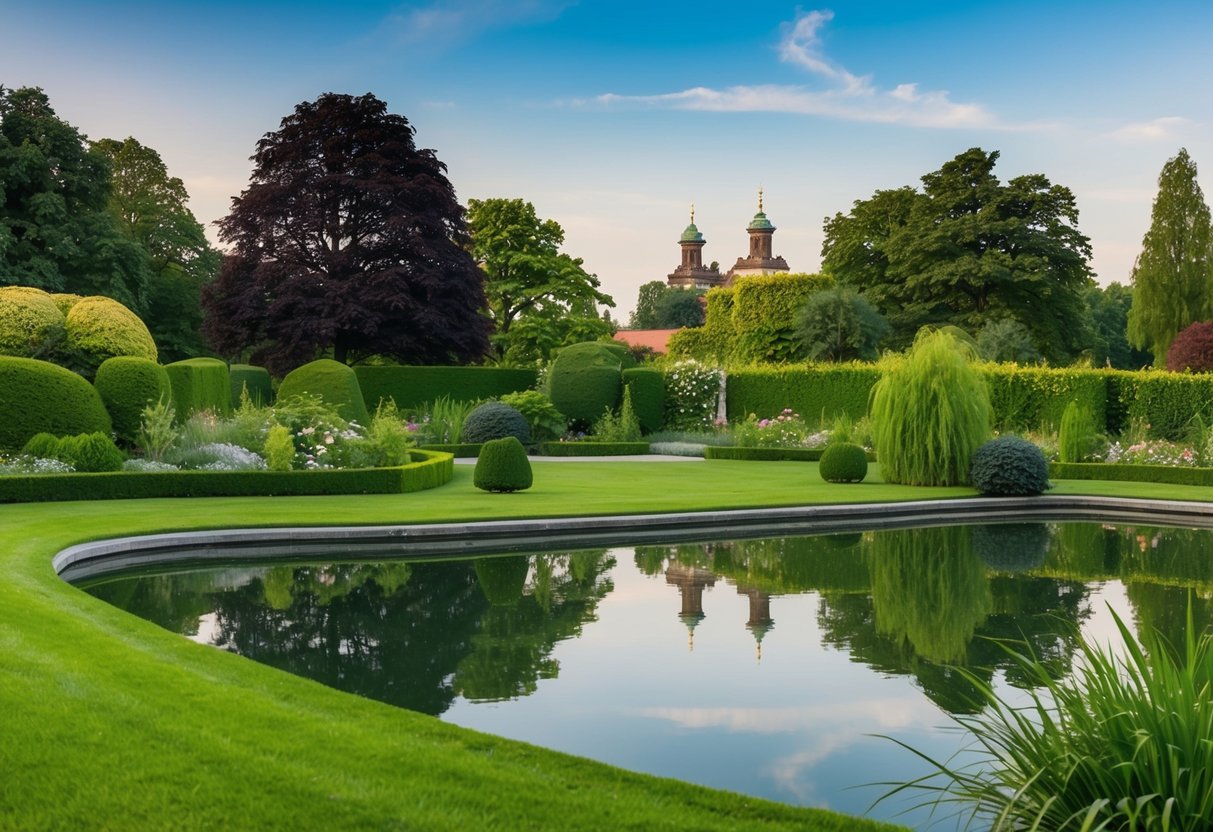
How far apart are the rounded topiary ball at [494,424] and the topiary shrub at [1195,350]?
24.7m

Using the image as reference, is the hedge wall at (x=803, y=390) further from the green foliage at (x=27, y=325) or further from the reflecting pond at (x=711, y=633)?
the green foliage at (x=27, y=325)

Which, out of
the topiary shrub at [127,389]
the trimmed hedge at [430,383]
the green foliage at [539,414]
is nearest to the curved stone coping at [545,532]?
the topiary shrub at [127,389]

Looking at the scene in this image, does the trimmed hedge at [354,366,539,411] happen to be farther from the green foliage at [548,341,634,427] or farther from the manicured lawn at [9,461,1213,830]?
the manicured lawn at [9,461,1213,830]

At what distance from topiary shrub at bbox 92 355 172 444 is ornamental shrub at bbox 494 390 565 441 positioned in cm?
1024

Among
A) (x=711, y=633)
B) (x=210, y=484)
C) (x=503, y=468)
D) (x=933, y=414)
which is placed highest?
(x=933, y=414)

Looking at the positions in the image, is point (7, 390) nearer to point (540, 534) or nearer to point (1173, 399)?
point (540, 534)

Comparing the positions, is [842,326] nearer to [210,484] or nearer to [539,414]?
[539,414]

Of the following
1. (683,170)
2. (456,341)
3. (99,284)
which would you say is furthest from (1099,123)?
(99,284)

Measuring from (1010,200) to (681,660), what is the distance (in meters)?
35.3

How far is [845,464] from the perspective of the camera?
18906 mm

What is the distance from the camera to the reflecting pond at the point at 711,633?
18.6ft

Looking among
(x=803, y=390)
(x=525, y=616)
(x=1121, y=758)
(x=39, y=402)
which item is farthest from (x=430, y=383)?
(x=1121, y=758)

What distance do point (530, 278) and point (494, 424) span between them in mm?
17657

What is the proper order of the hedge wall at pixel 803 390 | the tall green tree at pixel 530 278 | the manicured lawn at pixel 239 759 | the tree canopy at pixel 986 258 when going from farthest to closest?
the tall green tree at pixel 530 278 < the tree canopy at pixel 986 258 < the hedge wall at pixel 803 390 < the manicured lawn at pixel 239 759
